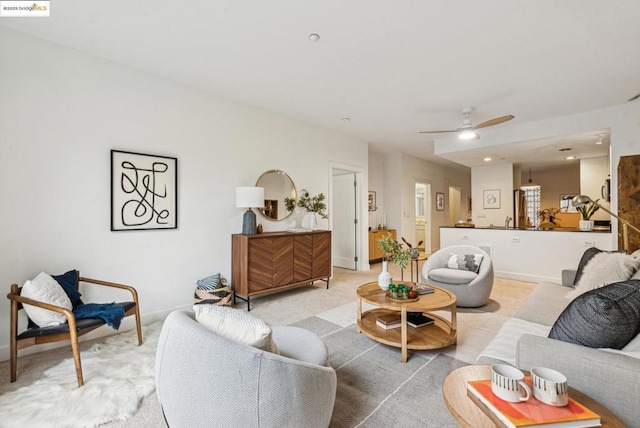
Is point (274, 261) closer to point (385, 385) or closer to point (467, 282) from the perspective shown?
point (385, 385)

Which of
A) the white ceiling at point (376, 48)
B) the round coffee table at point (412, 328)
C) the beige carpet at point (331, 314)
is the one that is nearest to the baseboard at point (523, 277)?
the beige carpet at point (331, 314)

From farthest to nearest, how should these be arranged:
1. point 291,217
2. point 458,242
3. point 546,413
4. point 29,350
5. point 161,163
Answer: point 458,242
point 291,217
point 161,163
point 29,350
point 546,413

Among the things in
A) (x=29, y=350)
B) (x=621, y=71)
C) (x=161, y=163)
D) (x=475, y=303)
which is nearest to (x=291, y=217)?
(x=161, y=163)

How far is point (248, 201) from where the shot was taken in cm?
362

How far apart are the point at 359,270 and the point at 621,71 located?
458cm

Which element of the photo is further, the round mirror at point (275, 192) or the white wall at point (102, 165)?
the round mirror at point (275, 192)

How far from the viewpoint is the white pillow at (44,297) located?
2.10 m

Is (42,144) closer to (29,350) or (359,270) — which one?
(29,350)

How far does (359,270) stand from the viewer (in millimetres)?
5965

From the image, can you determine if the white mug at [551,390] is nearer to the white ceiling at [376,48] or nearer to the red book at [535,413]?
the red book at [535,413]

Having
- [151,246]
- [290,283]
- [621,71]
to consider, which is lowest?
[290,283]

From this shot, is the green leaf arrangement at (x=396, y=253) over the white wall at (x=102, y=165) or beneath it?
beneath

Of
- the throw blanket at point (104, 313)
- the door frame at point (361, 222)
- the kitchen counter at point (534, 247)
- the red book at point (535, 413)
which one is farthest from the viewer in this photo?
the door frame at point (361, 222)

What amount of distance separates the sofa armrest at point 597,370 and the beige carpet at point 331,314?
3.65 ft
